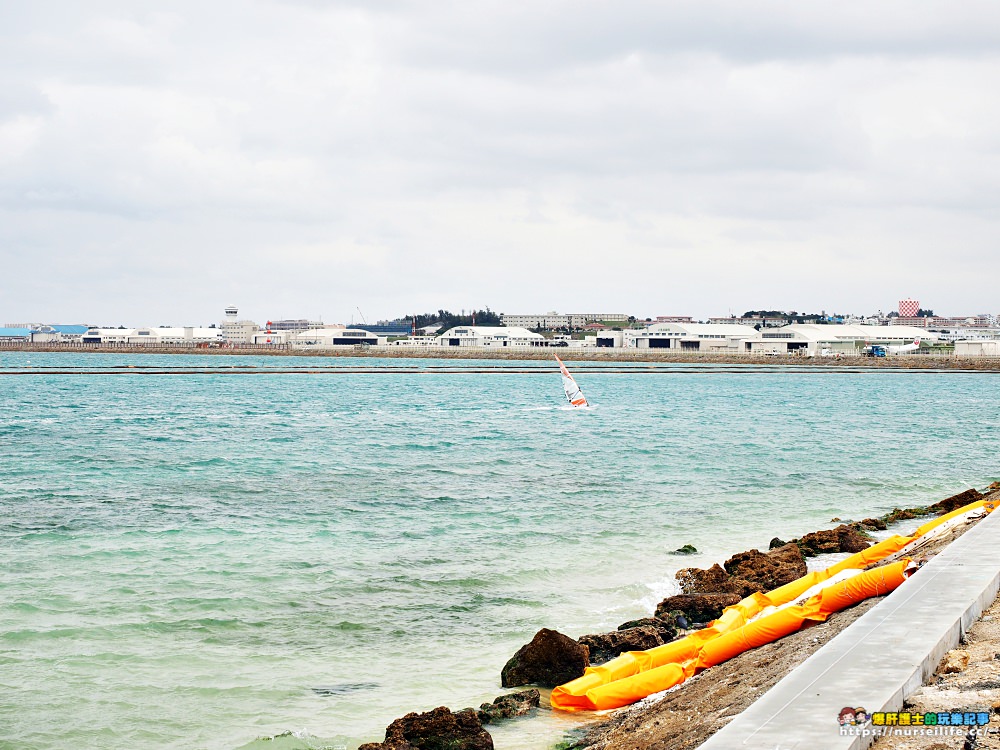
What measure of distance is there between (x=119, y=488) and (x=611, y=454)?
17538mm

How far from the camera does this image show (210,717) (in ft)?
30.6

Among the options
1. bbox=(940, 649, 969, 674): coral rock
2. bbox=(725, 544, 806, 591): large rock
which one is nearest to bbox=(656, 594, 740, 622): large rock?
bbox=(725, 544, 806, 591): large rock

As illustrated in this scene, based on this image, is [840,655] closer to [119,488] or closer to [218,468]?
[119,488]

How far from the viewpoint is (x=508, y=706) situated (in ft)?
30.1

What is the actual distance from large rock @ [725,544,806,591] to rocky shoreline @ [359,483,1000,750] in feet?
0.21

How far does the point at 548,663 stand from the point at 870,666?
4465 millimetres

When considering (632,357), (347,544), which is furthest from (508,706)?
(632,357)

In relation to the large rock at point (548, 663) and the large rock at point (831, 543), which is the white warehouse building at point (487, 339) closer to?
the large rock at point (831, 543)

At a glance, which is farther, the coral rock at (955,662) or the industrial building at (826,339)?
the industrial building at (826,339)

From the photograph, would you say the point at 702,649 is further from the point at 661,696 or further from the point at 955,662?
the point at 955,662

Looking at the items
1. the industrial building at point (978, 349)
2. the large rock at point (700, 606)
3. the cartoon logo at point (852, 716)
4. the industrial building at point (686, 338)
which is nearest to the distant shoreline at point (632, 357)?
the industrial building at point (978, 349)

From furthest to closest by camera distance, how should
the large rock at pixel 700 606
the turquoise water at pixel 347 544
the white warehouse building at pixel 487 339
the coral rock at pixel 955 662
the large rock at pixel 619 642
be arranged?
the white warehouse building at pixel 487 339, the large rock at pixel 700 606, the large rock at pixel 619 642, the turquoise water at pixel 347 544, the coral rock at pixel 955 662

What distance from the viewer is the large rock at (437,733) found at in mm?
7977

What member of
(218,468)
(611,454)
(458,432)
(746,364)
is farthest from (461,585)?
(746,364)
